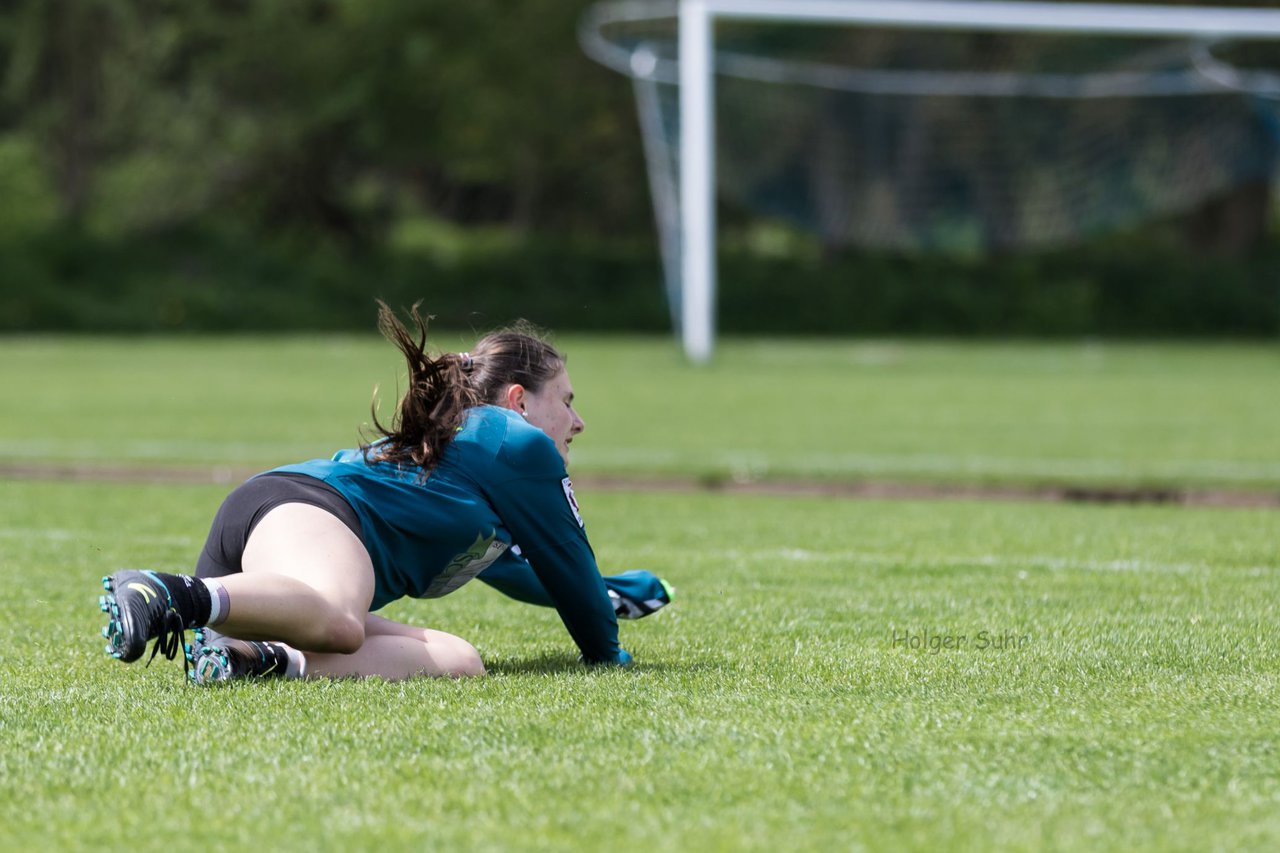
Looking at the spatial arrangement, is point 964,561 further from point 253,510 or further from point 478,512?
point 253,510

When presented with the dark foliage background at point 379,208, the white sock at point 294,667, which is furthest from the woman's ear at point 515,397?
the dark foliage background at point 379,208

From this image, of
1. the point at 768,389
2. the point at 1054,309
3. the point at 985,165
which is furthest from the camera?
the point at 1054,309

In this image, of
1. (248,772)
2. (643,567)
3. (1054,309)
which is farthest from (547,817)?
(1054,309)

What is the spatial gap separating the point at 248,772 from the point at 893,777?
136 cm

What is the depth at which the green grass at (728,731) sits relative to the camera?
330 cm

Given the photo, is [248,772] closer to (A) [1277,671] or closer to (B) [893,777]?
(B) [893,777]

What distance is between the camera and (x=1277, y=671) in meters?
4.81

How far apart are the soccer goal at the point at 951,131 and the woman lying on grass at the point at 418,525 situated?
22.0 meters

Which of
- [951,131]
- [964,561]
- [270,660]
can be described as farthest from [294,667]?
[951,131]

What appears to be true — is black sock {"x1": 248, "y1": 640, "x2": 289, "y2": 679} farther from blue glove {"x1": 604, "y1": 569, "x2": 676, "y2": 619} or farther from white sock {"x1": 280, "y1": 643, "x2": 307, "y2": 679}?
blue glove {"x1": 604, "y1": 569, "x2": 676, "y2": 619}

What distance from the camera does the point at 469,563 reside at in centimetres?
500

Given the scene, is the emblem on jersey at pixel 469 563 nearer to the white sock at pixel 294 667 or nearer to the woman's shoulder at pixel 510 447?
the woman's shoulder at pixel 510 447

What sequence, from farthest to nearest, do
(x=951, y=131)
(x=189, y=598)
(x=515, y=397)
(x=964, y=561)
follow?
(x=951, y=131)
(x=964, y=561)
(x=515, y=397)
(x=189, y=598)

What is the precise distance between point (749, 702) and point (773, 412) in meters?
13.3
